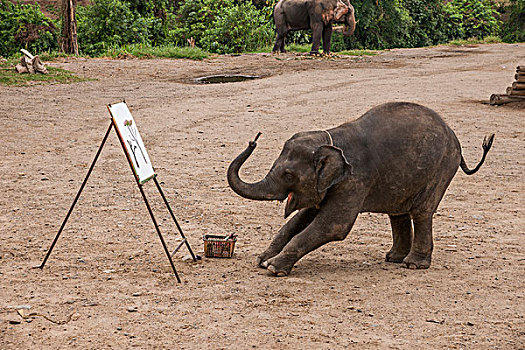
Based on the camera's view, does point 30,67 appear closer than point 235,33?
Yes

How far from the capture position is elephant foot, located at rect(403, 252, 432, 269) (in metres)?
5.92

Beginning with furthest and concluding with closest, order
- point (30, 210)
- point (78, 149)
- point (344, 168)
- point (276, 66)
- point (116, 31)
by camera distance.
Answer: point (116, 31)
point (276, 66)
point (78, 149)
point (30, 210)
point (344, 168)

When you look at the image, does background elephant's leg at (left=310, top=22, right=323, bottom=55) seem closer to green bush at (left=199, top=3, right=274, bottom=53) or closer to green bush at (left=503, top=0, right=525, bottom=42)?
green bush at (left=199, top=3, right=274, bottom=53)

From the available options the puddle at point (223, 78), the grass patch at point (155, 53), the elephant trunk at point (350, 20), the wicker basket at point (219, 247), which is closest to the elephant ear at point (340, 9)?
the elephant trunk at point (350, 20)

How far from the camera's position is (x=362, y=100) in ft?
47.0

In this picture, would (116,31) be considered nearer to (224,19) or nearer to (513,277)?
(224,19)

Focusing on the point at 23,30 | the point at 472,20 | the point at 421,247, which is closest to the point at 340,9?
the point at 23,30

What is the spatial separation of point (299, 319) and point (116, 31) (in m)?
21.2

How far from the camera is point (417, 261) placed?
234 inches

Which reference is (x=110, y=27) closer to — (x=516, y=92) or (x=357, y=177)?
(x=516, y=92)

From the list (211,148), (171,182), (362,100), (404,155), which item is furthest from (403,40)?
(404,155)

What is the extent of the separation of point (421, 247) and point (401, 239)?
0.26 meters

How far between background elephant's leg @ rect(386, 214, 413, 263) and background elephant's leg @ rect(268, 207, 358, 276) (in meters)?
0.82

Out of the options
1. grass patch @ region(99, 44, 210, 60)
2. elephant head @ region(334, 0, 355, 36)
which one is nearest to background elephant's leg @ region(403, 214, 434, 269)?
grass patch @ region(99, 44, 210, 60)
